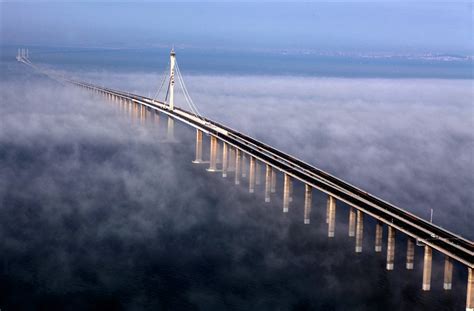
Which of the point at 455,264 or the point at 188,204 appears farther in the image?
the point at 188,204

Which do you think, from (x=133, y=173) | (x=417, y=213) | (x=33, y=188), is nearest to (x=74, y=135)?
(x=133, y=173)

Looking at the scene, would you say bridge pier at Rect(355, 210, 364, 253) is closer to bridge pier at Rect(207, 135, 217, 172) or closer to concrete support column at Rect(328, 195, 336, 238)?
concrete support column at Rect(328, 195, 336, 238)

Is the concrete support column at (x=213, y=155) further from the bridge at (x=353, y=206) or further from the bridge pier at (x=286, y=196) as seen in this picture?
the bridge pier at (x=286, y=196)

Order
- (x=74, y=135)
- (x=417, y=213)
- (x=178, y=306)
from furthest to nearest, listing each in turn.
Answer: (x=74, y=135), (x=417, y=213), (x=178, y=306)

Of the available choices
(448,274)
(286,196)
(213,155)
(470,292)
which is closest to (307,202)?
(286,196)

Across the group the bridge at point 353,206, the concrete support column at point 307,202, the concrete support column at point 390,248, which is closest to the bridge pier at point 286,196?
the bridge at point 353,206

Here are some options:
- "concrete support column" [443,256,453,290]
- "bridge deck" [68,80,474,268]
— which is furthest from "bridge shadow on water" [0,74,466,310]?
"bridge deck" [68,80,474,268]

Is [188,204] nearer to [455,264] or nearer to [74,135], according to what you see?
[455,264]
